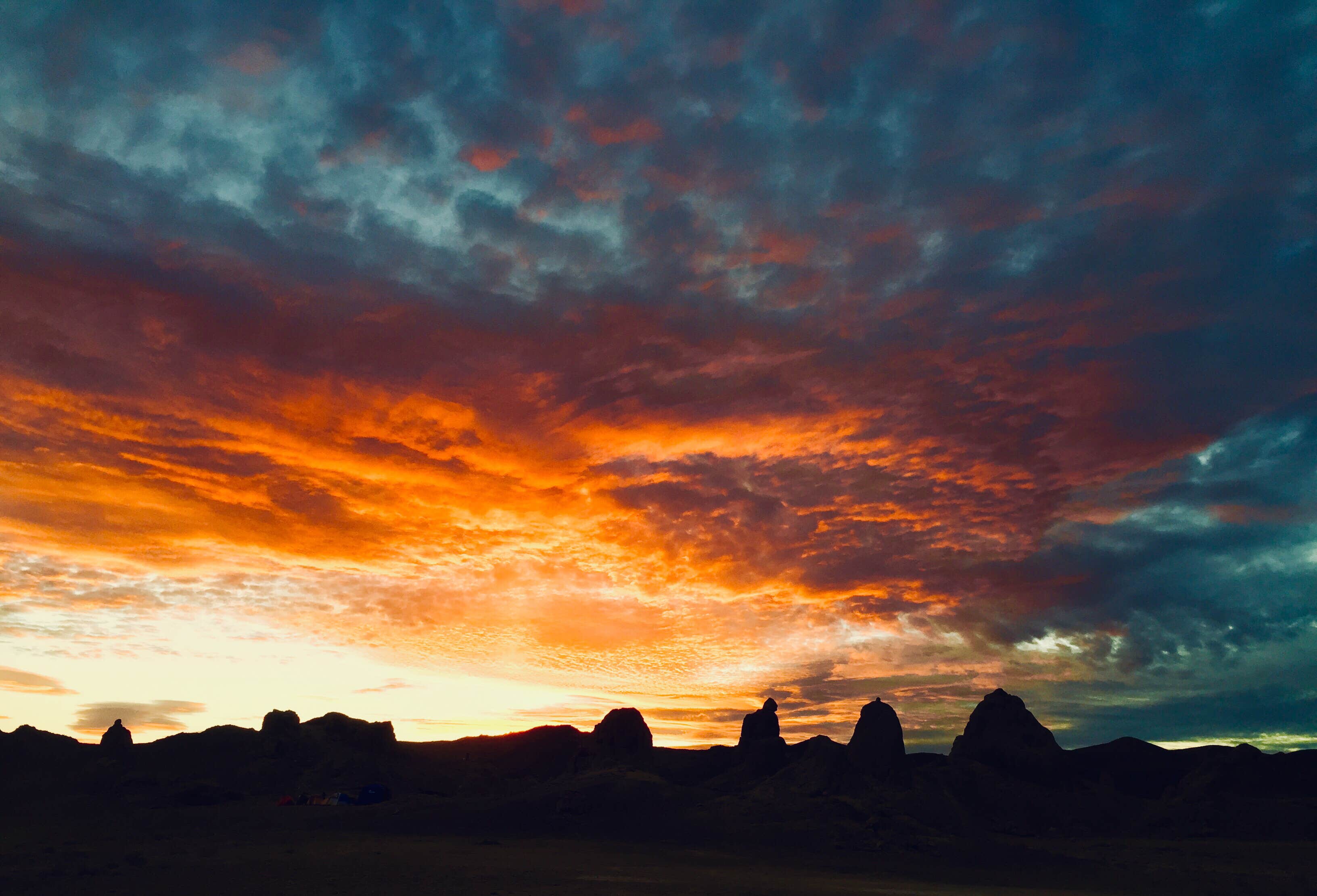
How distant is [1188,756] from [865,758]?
8132 cm

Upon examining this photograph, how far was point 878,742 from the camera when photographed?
12462 centimetres

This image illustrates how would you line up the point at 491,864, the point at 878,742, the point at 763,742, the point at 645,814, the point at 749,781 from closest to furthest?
1. the point at 491,864
2. the point at 645,814
3. the point at 878,742
4. the point at 749,781
5. the point at 763,742

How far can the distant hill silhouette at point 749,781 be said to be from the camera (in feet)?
292

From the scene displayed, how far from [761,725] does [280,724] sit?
9239 cm

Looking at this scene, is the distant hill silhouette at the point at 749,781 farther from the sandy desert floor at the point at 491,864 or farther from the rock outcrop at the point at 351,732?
the sandy desert floor at the point at 491,864

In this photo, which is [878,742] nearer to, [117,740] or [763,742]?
[763,742]

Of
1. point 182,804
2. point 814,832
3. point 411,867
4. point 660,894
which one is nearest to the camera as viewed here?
point 660,894

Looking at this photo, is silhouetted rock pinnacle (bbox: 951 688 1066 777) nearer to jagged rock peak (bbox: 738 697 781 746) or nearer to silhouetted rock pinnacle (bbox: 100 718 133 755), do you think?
jagged rock peak (bbox: 738 697 781 746)

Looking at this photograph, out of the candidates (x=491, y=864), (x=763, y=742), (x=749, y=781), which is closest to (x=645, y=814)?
(x=491, y=864)

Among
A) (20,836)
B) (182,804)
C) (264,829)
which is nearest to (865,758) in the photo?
(264,829)

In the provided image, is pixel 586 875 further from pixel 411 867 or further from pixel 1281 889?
pixel 1281 889

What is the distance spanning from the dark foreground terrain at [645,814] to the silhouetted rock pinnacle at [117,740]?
0.35m

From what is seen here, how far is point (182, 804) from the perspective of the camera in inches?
4070

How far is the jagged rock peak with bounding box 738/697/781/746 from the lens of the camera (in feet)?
488
